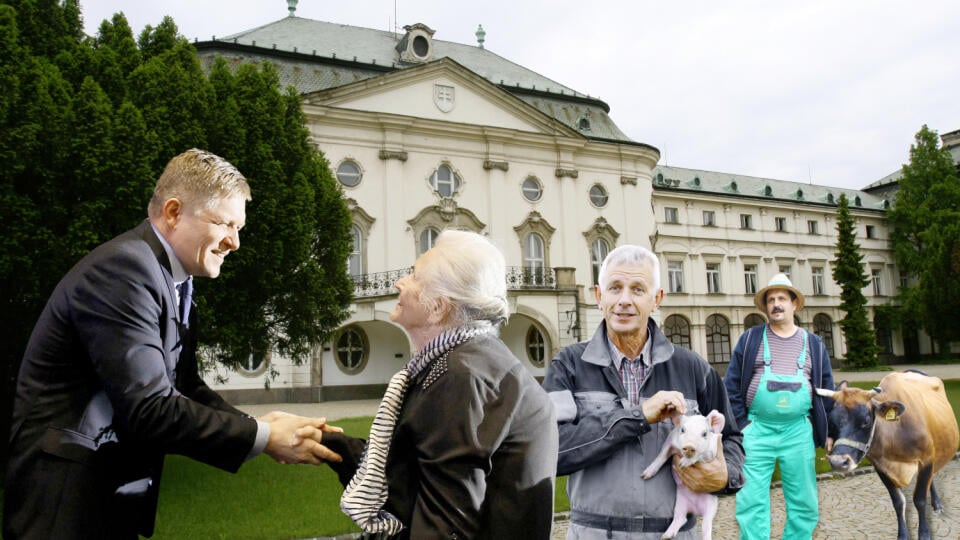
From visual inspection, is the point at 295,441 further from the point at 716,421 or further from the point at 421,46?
the point at 421,46

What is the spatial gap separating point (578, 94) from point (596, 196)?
5314 mm

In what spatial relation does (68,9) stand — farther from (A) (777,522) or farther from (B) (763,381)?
(A) (777,522)

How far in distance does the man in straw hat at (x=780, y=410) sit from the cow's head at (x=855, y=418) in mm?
181

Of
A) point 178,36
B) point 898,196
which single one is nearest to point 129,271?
point 178,36

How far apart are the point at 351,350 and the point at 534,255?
346 inches

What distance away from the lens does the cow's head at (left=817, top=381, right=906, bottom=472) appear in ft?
16.4

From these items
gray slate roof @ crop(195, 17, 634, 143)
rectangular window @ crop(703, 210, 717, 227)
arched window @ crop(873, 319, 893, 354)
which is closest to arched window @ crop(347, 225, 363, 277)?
gray slate roof @ crop(195, 17, 634, 143)

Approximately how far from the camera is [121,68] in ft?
32.6

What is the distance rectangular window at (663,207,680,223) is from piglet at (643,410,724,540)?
37683 mm

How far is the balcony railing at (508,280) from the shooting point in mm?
25312

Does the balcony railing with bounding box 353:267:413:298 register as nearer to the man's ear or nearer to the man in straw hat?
the man in straw hat

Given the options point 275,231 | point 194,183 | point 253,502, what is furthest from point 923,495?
point 275,231

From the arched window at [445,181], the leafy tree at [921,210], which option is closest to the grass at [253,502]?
the arched window at [445,181]

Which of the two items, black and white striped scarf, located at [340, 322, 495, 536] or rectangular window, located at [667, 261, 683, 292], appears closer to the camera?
black and white striped scarf, located at [340, 322, 495, 536]
